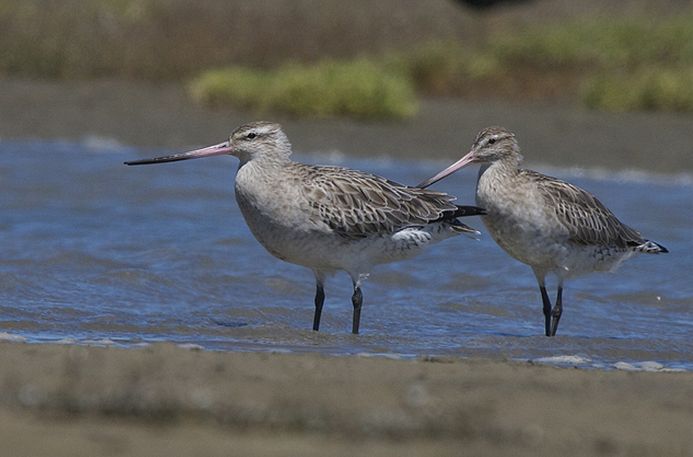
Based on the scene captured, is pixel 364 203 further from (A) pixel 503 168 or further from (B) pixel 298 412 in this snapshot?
(B) pixel 298 412

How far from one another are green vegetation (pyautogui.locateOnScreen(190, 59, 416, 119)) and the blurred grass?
19 millimetres

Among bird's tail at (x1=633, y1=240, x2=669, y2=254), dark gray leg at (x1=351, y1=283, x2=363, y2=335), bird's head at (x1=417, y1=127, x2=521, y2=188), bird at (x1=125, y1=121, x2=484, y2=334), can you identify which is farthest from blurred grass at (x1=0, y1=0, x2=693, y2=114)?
dark gray leg at (x1=351, y1=283, x2=363, y2=335)

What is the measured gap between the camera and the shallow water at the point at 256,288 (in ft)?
27.7

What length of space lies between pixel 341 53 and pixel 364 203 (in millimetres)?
16555

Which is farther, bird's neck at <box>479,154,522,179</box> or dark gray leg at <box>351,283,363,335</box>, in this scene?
bird's neck at <box>479,154,522,179</box>

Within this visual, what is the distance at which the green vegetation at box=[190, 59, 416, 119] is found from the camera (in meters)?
18.9

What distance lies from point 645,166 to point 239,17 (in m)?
11.1

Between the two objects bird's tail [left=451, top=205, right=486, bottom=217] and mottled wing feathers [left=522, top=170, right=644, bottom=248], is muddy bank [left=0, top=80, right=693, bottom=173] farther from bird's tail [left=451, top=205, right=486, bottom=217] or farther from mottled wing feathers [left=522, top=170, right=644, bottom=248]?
bird's tail [left=451, top=205, right=486, bottom=217]

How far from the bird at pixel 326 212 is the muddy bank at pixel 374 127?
789 centimetres

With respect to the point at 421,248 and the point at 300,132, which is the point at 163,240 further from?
the point at 300,132

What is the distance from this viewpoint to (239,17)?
84.6 feet

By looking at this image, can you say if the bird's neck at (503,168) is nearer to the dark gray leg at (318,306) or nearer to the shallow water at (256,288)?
the shallow water at (256,288)

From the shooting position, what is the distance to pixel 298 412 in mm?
5141

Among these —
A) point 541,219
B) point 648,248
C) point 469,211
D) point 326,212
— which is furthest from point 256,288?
point 648,248
